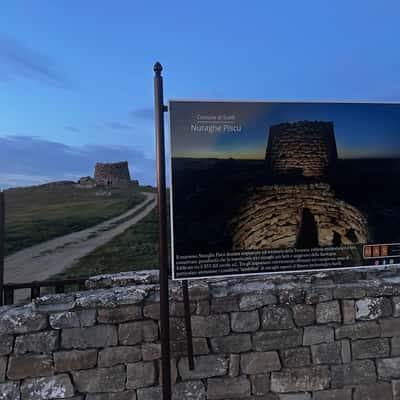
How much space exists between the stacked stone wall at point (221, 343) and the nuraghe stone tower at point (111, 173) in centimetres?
4921

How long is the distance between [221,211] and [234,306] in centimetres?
92

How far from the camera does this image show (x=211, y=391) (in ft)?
10.6

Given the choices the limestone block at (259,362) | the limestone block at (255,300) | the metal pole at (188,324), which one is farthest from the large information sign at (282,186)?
the limestone block at (259,362)

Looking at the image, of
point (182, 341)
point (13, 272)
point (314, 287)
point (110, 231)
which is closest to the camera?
point (182, 341)

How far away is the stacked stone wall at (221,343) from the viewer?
9.97ft

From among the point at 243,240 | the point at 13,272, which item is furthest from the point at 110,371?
the point at 13,272

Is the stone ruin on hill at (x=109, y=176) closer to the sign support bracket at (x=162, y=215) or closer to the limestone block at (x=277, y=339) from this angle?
the limestone block at (x=277, y=339)

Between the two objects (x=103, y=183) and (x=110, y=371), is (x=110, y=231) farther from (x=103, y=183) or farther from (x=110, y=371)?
(x=103, y=183)

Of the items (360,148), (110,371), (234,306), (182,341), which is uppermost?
(360,148)

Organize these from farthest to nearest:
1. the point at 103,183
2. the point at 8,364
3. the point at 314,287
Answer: the point at 103,183, the point at 314,287, the point at 8,364

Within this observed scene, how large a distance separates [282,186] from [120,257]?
7.93 metres

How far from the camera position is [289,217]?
316 cm

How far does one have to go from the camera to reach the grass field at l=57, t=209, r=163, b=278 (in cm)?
877

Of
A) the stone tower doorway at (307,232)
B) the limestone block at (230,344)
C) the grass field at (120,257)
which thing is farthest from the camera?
the grass field at (120,257)
